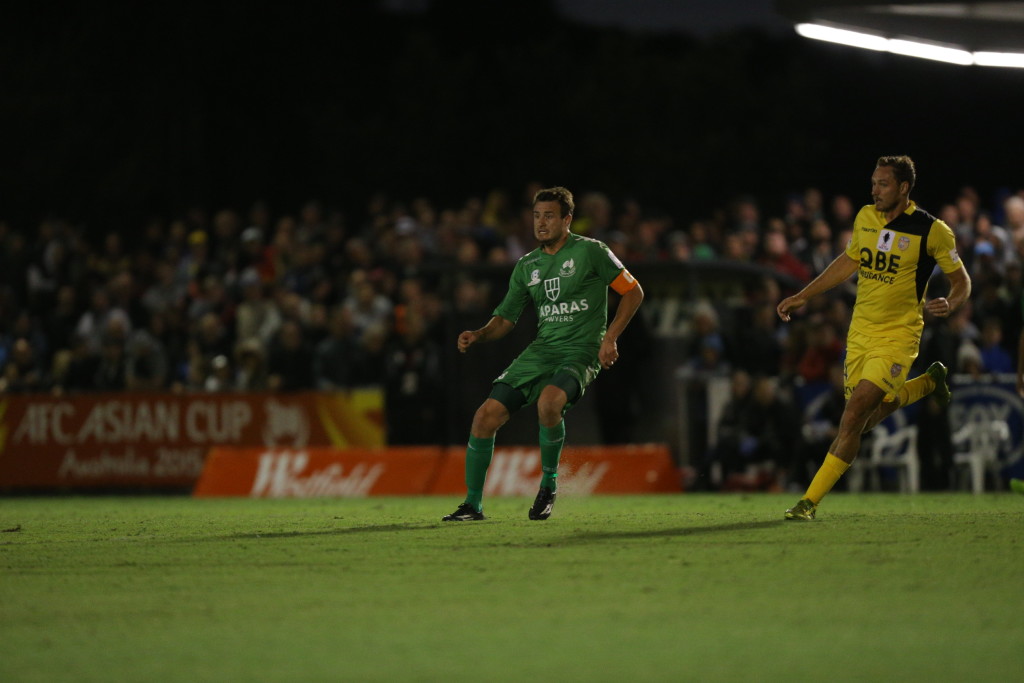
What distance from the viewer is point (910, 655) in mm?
6090

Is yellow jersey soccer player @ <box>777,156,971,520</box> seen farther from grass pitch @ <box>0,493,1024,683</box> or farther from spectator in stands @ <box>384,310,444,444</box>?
spectator in stands @ <box>384,310,444,444</box>

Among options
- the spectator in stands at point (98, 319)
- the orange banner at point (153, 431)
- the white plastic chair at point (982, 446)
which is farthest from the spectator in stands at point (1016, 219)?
the spectator in stands at point (98, 319)

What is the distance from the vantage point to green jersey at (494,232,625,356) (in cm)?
1136

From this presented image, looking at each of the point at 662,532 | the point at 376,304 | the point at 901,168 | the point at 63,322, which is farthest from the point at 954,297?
the point at 63,322

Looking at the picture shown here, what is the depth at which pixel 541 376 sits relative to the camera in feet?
37.3

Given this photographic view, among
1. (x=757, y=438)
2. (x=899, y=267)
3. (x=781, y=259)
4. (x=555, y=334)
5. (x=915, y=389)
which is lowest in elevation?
(x=757, y=438)

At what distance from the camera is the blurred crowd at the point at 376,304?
18516 mm

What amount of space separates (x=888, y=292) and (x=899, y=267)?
0.19m

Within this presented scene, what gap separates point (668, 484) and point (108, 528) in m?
7.91

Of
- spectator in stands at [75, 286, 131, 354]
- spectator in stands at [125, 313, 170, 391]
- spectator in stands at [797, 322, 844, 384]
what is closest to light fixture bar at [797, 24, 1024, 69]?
spectator in stands at [797, 322, 844, 384]

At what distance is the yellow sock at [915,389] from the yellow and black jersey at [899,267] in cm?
42

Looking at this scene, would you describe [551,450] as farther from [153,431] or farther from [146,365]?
[146,365]

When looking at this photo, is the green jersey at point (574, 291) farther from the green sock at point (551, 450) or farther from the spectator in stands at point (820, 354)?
the spectator in stands at point (820, 354)

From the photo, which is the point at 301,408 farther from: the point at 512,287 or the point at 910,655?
the point at 910,655
